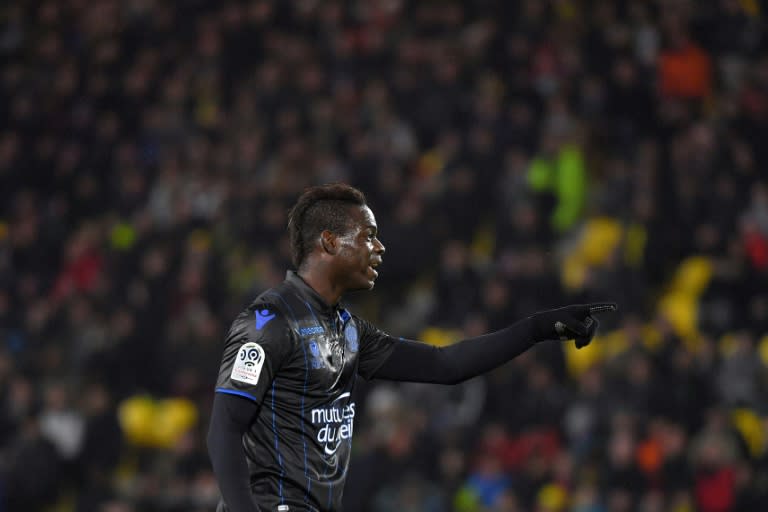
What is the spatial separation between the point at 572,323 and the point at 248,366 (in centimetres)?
120

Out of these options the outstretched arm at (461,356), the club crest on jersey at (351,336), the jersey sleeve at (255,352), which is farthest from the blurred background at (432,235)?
the jersey sleeve at (255,352)

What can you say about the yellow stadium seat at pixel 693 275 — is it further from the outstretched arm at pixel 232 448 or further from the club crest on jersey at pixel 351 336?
the outstretched arm at pixel 232 448

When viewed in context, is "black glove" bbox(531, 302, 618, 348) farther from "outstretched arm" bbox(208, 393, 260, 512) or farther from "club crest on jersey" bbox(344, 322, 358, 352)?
"outstretched arm" bbox(208, 393, 260, 512)

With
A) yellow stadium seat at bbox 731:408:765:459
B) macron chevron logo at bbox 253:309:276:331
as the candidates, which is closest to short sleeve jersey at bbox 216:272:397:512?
macron chevron logo at bbox 253:309:276:331

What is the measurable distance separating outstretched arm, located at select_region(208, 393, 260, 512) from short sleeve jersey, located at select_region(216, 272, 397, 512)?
40 millimetres

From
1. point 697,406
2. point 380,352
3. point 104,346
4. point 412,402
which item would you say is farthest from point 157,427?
point 380,352

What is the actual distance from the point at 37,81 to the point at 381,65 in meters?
4.77

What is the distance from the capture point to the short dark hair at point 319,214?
13.9ft

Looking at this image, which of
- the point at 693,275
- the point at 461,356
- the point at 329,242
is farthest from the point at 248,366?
the point at 693,275

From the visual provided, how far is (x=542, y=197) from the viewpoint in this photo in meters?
11.7

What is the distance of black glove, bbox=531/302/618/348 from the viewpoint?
14.5ft

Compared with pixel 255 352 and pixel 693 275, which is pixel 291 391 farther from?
pixel 693 275

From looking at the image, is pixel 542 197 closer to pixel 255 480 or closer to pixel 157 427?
pixel 157 427

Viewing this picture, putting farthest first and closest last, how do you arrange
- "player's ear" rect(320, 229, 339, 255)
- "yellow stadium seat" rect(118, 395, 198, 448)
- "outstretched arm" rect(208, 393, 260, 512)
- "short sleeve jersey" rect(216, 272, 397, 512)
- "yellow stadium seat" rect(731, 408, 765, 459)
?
"yellow stadium seat" rect(118, 395, 198, 448) → "yellow stadium seat" rect(731, 408, 765, 459) → "player's ear" rect(320, 229, 339, 255) → "short sleeve jersey" rect(216, 272, 397, 512) → "outstretched arm" rect(208, 393, 260, 512)
